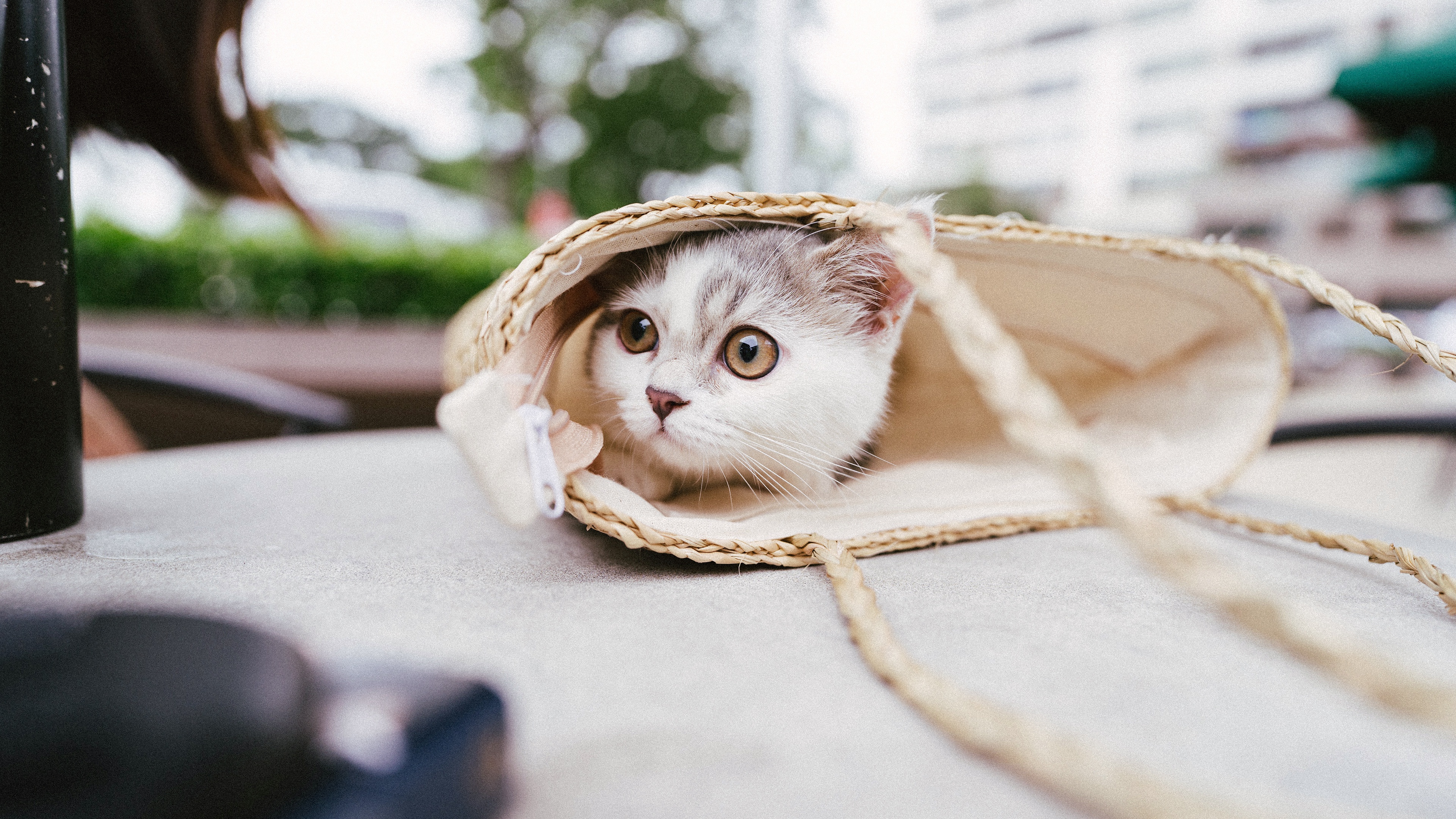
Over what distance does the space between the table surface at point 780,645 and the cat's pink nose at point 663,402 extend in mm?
136

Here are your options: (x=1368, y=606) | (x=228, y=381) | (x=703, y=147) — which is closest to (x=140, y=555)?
(x=228, y=381)

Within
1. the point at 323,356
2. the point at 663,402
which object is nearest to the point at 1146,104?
the point at 323,356

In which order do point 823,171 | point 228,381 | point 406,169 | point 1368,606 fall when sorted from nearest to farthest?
point 1368,606, point 228,381, point 823,171, point 406,169

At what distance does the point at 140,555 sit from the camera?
24.2 inches

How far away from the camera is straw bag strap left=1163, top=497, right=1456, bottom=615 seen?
22.3 inches

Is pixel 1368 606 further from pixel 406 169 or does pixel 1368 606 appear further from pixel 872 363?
pixel 406 169

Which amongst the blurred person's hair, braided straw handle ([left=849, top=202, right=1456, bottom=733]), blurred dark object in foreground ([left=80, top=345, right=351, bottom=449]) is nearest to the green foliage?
blurred dark object in foreground ([left=80, top=345, right=351, bottom=449])

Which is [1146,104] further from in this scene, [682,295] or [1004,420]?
[1004,420]

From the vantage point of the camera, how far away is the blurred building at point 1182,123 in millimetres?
11867

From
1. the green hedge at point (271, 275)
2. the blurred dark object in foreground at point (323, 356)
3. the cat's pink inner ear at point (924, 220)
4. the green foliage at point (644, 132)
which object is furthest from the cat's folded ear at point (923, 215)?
the green foliage at point (644, 132)

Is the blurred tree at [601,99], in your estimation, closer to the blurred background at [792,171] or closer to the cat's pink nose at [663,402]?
the blurred background at [792,171]

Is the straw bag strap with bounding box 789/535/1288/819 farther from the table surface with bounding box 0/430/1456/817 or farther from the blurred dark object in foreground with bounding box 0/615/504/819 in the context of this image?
the blurred dark object in foreground with bounding box 0/615/504/819

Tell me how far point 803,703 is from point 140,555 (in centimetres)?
58

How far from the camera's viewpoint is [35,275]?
1.97ft
